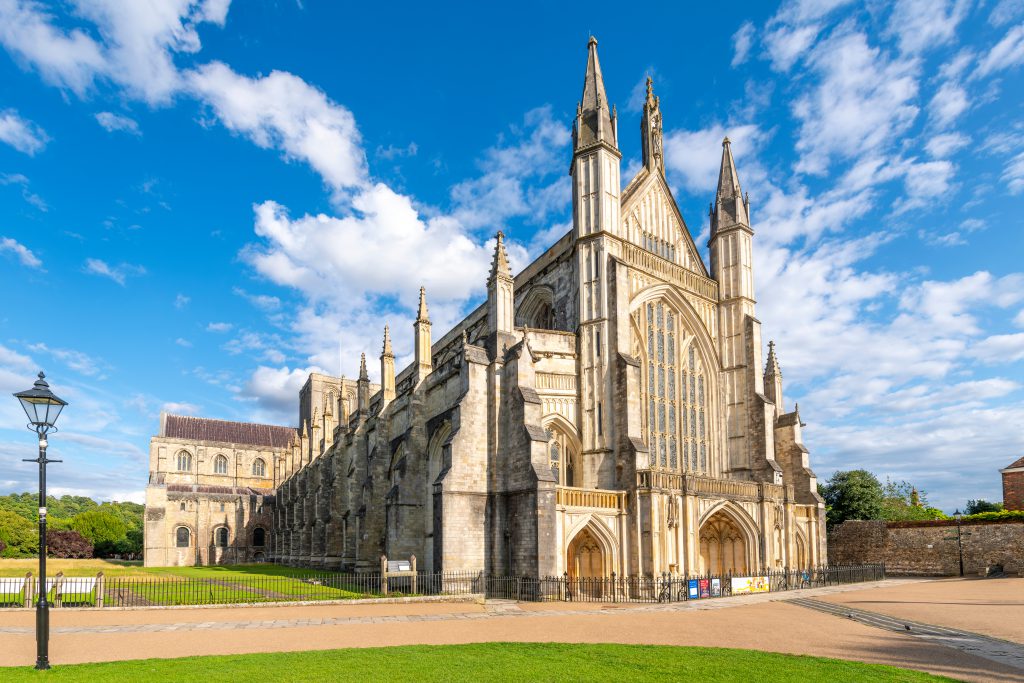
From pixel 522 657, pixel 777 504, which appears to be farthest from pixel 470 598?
pixel 777 504

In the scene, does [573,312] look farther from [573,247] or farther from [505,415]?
[505,415]

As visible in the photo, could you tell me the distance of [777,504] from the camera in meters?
29.2

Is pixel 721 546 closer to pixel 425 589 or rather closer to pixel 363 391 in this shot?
pixel 425 589

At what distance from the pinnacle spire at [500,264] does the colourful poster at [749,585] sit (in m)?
14.1

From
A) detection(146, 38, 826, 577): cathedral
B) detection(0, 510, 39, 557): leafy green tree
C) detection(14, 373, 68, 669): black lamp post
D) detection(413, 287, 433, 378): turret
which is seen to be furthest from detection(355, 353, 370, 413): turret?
detection(0, 510, 39, 557): leafy green tree

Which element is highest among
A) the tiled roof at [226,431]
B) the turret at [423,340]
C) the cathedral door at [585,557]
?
the turret at [423,340]

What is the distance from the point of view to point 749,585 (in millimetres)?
25297

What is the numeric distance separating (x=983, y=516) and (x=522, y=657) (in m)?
34.2

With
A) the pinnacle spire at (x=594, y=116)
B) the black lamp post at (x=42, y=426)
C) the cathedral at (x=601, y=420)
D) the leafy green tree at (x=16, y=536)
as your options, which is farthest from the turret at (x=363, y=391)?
the leafy green tree at (x=16, y=536)

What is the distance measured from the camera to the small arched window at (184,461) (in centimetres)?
6974

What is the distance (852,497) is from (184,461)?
61065 mm

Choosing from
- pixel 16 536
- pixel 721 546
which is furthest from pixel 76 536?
pixel 721 546

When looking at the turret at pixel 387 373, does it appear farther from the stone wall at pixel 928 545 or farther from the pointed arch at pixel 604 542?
the stone wall at pixel 928 545

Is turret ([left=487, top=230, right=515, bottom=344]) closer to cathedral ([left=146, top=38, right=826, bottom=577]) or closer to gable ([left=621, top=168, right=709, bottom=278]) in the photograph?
cathedral ([left=146, top=38, right=826, bottom=577])
